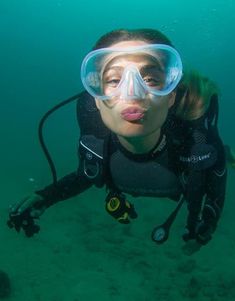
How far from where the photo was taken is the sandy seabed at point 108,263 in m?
8.66

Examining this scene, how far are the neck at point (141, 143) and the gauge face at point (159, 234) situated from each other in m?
0.71

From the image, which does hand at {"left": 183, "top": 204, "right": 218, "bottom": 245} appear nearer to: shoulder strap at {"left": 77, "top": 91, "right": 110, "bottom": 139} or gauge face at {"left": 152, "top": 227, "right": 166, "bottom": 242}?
gauge face at {"left": 152, "top": 227, "right": 166, "bottom": 242}

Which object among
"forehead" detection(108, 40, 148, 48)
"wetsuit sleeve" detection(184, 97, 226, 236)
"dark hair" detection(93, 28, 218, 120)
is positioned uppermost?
"forehead" detection(108, 40, 148, 48)

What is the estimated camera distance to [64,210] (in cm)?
1298

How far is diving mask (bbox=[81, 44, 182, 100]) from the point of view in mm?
2623

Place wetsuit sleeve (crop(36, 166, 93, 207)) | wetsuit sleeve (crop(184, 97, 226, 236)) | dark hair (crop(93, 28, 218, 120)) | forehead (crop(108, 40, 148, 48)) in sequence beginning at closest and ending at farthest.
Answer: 1. forehead (crop(108, 40, 148, 48))
2. dark hair (crop(93, 28, 218, 120))
3. wetsuit sleeve (crop(184, 97, 226, 236))
4. wetsuit sleeve (crop(36, 166, 93, 207))

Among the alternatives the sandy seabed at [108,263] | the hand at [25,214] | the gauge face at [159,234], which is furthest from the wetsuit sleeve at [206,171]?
the sandy seabed at [108,263]

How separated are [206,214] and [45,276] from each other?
6.84 metres

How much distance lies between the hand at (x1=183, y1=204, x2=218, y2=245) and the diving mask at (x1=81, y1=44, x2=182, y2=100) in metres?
1.19

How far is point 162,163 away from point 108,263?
6893 millimetres

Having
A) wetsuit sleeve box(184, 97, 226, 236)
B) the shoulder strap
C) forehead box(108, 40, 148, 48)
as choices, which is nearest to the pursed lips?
forehead box(108, 40, 148, 48)

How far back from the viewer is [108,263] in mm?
9797

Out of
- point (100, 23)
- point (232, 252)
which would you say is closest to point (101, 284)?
point (232, 252)

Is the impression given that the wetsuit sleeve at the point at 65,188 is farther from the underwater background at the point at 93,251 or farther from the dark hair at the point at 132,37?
the dark hair at the point at 132,37
